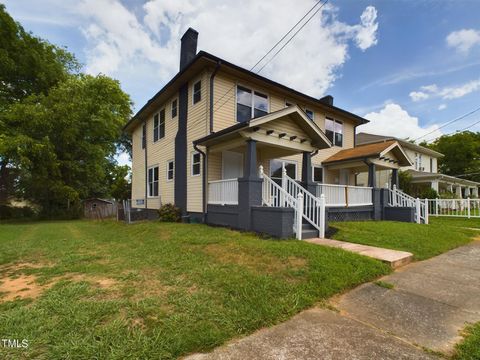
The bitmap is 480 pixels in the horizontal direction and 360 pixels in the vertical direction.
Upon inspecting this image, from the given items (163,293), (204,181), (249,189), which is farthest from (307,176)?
(163,293)

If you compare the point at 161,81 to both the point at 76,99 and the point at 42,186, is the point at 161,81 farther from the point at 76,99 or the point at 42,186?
the point at 42,186

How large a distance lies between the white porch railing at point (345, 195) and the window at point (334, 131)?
166 inches

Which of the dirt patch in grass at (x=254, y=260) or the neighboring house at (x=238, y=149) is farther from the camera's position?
the neighboring house at (x=238, y=149)

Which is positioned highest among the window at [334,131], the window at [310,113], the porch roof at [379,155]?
the window at [310,113]

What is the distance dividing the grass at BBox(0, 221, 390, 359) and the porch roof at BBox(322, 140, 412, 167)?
771cm

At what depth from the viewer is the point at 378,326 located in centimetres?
284

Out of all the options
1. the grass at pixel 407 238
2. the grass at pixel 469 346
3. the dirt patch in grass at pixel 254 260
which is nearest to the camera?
the grass at pixel 469 346

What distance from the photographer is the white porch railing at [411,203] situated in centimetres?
1113

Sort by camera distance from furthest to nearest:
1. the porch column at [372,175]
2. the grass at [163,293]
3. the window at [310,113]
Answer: the window at [310,113] < the porch column at [372,175] < the grass at [163,293]

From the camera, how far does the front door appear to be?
10141 millimetres

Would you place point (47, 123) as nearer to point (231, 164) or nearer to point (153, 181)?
point (153, 181)

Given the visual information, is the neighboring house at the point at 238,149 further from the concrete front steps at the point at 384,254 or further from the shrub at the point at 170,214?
the concrete front steps at the point at 384,254

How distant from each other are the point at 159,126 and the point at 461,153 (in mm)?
49680

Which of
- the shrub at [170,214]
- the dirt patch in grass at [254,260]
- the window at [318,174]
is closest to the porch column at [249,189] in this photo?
the dirt patch in grass at [254,260]
